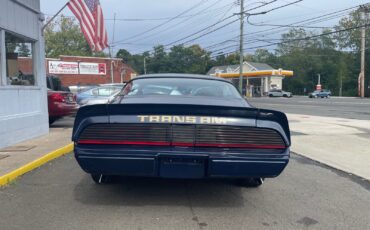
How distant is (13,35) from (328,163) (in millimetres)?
7088

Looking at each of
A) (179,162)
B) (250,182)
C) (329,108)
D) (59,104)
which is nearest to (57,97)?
(59,104)

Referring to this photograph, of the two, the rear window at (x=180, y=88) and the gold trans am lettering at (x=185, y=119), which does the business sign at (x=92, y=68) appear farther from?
the gold trans am lettering at (x=185, y=119)

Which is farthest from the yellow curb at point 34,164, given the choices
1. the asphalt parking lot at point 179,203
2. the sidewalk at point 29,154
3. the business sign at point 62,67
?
the business sign at point 62,67

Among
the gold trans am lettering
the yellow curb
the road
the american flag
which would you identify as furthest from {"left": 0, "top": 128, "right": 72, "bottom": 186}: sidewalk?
the road

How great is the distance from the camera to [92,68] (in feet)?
162

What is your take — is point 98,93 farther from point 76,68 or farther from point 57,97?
point 76,68

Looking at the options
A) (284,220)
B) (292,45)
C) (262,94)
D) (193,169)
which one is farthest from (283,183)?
(292,45)

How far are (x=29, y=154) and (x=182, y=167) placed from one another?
13.7 feet

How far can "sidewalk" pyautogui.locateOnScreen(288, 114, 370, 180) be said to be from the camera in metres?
7.07

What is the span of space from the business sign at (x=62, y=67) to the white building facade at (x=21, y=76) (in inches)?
1530

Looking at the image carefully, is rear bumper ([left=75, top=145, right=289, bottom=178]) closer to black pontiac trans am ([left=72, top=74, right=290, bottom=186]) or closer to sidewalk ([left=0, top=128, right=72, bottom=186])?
black pontiac trans am ([left=72, top=74, right=290, bottom=186])

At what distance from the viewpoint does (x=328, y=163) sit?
284 inches

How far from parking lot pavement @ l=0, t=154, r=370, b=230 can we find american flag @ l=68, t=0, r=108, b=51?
7.44 metres

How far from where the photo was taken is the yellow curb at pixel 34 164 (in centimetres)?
540
